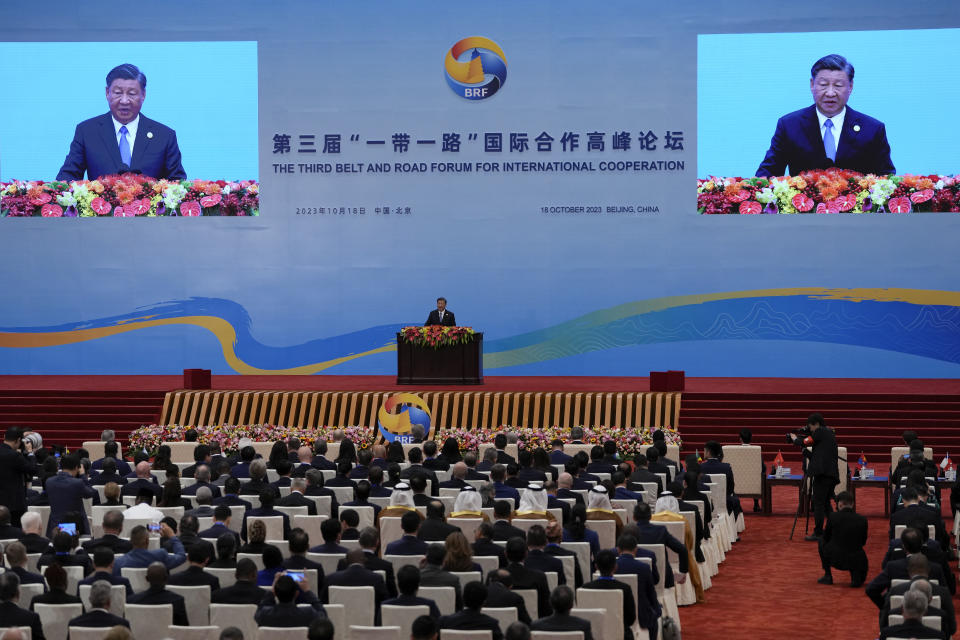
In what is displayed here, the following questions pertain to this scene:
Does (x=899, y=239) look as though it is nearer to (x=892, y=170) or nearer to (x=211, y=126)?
(x=892, y=170)

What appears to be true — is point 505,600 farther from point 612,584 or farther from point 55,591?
point 55,591

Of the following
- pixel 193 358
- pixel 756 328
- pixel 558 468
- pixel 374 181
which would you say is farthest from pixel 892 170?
pixel 193 358

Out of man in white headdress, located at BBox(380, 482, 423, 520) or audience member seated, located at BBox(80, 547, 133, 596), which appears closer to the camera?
audience member seated, located at BBox(80, 547, 133, 596)

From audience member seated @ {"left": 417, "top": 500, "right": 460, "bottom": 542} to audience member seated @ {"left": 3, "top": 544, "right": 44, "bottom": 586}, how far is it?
2505 mm

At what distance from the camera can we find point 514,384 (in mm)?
19047

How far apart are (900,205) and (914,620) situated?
14.9m

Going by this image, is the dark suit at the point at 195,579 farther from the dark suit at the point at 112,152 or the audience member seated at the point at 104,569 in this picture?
the dark suit at the point at 112,152

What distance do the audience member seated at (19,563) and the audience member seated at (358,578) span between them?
66.1 inches

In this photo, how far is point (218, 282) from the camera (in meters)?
21.3

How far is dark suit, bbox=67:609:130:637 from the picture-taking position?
20.2ft

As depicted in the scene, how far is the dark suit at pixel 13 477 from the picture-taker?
33.4ft

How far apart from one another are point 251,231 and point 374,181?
230 cm

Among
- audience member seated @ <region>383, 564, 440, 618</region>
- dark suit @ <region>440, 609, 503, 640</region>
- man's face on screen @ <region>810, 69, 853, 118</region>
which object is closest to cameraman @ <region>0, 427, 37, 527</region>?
audience member seated @ <region>383, 564, 440, 618</region>

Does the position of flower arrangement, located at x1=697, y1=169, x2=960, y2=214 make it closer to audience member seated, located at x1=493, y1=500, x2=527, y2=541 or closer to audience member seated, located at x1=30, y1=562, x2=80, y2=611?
audience member seated, located at x1=493, y1=500, x2=527, y2=541
